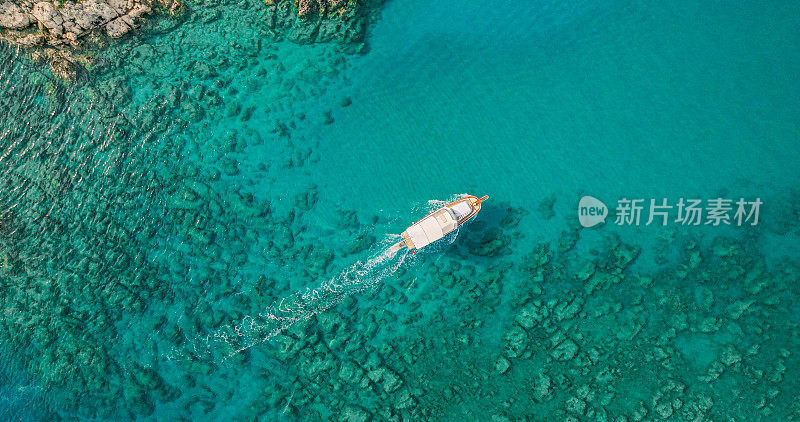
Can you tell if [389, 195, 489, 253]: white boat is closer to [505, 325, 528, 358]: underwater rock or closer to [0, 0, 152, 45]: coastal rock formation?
[505, 325, 528, 358]: underwater rock

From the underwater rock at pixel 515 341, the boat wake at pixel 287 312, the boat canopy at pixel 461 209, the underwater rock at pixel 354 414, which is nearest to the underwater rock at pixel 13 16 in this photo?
the boat wake at pixel 287 312

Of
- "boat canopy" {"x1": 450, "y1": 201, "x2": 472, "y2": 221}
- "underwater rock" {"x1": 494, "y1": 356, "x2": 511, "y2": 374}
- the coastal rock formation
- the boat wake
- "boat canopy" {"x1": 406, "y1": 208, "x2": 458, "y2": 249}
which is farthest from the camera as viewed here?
the boat wake

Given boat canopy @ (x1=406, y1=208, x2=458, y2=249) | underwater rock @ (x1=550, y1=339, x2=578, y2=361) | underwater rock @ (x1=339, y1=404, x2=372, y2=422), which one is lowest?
underwater rock @ (x1=339, y1=404, x2=372, y2=422)

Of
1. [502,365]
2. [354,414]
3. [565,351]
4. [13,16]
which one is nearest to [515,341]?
[502,365]

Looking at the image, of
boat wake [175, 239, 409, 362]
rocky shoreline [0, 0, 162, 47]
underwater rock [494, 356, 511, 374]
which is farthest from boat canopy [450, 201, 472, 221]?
rocky shoreline [0, 0, 162, 47]

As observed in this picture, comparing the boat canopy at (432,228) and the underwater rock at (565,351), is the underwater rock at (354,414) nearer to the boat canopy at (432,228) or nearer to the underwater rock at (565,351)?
the boat canopy at (432,228)

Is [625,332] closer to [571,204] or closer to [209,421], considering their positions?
[571,204]

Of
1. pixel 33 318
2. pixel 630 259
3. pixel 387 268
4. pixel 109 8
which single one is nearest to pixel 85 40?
pixel 109 8
